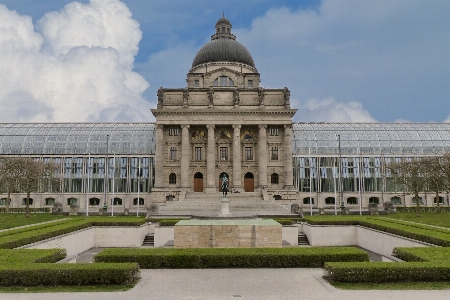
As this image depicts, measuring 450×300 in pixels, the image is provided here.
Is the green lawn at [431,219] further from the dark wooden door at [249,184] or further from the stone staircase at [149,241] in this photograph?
the dark wooden door at [249,184]

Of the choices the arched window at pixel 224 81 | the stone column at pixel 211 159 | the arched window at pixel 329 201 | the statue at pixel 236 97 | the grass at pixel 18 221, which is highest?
the arched window at pixel 224 81

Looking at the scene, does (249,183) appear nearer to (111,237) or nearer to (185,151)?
(185,151)

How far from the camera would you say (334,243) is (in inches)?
1446

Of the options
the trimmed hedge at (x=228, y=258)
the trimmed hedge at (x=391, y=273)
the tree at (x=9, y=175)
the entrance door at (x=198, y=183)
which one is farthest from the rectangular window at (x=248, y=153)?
the trimmed hedge at (x=391, y=273)

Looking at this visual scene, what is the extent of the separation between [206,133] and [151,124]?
16.2 meters

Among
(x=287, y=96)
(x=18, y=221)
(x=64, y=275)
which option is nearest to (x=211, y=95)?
(x=287, y=96)

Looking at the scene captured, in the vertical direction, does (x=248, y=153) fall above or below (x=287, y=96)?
below

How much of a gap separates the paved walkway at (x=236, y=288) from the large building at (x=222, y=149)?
43.3m

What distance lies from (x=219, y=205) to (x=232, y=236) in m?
33.5

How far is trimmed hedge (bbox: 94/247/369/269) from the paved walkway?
0.66 metres

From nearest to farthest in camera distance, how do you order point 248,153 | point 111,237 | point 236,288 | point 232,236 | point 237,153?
point 236,288 → point 232,236 → point 111,237 → point 237,153 → point 248,153

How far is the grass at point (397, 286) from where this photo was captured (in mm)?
15891

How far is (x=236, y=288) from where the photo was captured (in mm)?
16734

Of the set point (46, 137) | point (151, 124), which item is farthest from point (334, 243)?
→ point (46, 137)
